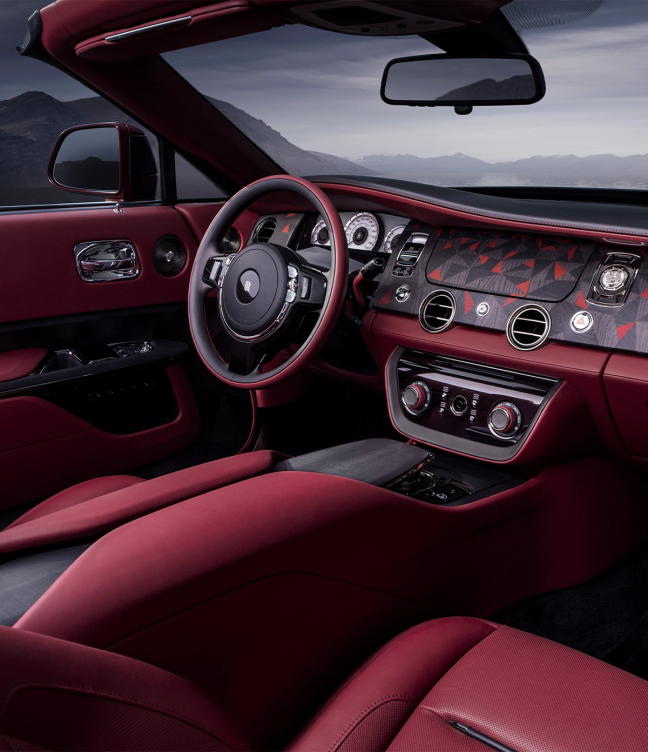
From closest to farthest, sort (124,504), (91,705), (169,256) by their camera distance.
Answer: (91,705) → (124,504) → (169,256)

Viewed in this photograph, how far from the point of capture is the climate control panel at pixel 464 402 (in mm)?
1627

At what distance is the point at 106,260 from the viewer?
218 centimetres

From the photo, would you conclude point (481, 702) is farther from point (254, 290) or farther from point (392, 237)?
point (392, 237)

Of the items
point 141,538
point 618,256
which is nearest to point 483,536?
point 618,256

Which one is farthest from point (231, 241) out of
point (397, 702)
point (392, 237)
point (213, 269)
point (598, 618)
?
point (397, 702)

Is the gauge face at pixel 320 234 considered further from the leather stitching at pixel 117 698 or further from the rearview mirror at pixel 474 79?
the leather stitching at pixel 117 698

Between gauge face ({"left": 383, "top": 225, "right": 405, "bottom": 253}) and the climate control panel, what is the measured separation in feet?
1.07

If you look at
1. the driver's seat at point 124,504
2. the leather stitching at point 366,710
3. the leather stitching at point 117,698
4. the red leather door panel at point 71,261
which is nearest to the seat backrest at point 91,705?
the leather stitching at point 117,698

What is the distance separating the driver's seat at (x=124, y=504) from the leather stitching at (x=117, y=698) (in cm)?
44

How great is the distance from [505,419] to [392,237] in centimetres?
68

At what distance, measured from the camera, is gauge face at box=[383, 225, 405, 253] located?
1978 mm

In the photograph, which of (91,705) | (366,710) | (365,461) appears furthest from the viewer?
(365,461)

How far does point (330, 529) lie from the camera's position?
99 centimetres

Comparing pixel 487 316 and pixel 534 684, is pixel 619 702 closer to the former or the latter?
pixel 534 684
